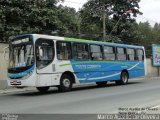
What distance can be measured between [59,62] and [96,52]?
409 centimetres

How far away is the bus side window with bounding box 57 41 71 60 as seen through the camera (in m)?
20.3

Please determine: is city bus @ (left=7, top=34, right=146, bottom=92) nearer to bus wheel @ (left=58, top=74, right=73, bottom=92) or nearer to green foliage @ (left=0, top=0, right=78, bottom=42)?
bus wheel @ (left=58, top=74, right=73, bottom=92)

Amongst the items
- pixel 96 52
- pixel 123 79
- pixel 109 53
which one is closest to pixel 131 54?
pixel 123 79

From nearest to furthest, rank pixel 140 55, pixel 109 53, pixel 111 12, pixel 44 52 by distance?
pixel 44 52 < pixel 109 53 < pixel 140 55 < pixel 111 12

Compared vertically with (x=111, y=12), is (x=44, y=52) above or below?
below

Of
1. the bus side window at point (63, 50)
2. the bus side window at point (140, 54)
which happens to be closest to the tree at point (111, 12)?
the bus side window at point (140, 54)

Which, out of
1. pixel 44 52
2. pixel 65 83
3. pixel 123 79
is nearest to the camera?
pixel 44 52

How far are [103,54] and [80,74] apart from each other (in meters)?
3.12

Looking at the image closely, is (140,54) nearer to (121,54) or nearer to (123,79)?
(121,54)

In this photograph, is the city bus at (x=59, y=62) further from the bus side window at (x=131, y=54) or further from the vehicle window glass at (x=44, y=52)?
the bus side window at (x=131, y=54)

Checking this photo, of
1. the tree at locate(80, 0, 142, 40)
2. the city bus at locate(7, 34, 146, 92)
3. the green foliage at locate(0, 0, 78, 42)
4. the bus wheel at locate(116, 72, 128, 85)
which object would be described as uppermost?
the tree at locate(80, 0, 142, 40)

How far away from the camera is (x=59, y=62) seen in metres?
20.2

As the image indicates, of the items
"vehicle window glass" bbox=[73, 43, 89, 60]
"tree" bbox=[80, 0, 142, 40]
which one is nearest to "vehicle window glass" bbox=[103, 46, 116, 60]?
"vehicle window glass" bbox=[73, 43, 89, 60]

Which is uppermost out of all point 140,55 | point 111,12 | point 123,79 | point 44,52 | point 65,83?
point 111,12
